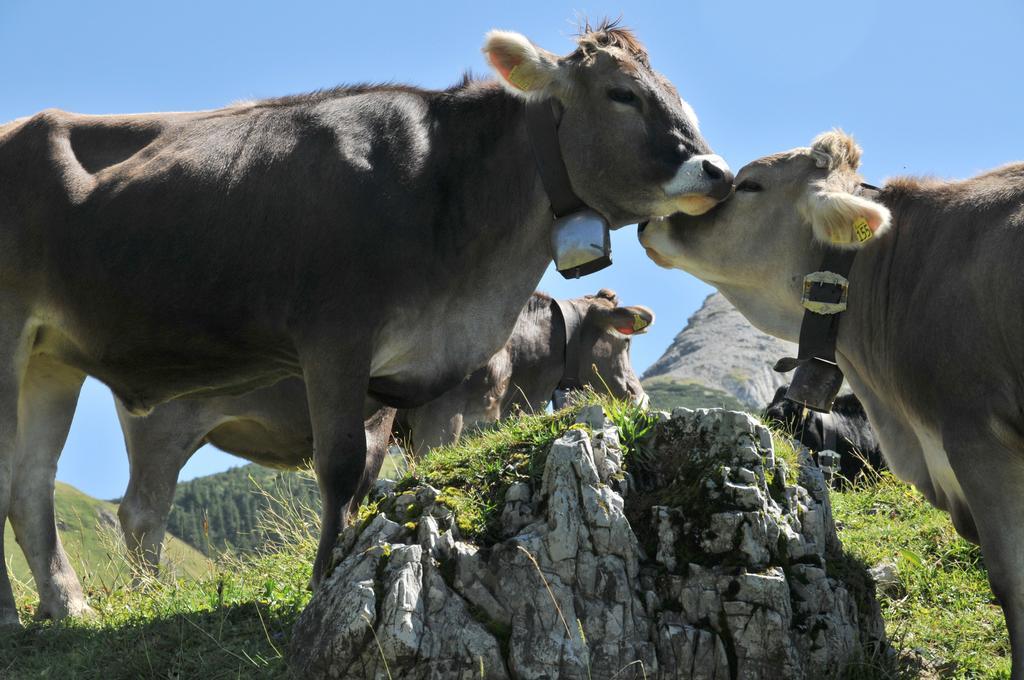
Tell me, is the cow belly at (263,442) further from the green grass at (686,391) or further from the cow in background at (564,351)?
the green grass at (686,391)

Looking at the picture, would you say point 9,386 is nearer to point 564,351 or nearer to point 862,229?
point 862,229

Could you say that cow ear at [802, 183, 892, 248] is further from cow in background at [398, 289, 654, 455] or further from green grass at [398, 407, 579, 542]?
cow in background at [398, 289, 654, 455]

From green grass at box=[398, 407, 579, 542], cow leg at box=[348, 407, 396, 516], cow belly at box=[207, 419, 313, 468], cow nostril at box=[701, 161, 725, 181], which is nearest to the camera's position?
green grass at box=[398, 407, 579, 542]

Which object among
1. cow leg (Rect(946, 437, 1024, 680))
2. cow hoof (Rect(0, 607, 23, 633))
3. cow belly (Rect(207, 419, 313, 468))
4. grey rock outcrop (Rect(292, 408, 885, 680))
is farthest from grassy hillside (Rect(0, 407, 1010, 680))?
Result: cow belly (Rect(207, 419, 313, 468))

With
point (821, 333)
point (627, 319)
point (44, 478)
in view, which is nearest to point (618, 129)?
point (821, 333)

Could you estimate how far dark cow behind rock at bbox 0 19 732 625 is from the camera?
23.6ft

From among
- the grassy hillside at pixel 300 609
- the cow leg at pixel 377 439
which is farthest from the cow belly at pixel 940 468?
the cow leg at pixel 377 439

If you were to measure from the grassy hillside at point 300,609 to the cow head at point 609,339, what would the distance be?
6148 mm

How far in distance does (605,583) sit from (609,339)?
938 cm

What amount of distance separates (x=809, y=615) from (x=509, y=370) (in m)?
7.59

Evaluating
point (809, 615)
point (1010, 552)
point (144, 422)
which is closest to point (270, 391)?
point (144, 422)

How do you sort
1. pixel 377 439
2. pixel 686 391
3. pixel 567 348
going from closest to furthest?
1. pixel 377 439
2. pixel 567 348
3. pixel 686 391

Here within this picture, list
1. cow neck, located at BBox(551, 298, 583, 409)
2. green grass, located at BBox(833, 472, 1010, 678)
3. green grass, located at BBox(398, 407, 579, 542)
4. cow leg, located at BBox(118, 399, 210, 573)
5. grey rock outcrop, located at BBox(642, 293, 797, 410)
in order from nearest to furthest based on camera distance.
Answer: green grass, located at BBox(398, 407, 579, 542), green grass, located at BBox(833, 472, 1010, 678), cow leg, located at BBox(118, 399, 210, 573), cow neck, located at BBox(551, 298, 583, 409), grey rock outcrop, located at BBox(642, 293, 797, 410)

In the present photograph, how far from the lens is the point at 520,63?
7.67 m
